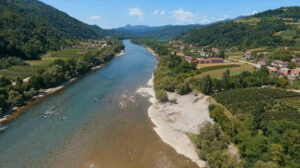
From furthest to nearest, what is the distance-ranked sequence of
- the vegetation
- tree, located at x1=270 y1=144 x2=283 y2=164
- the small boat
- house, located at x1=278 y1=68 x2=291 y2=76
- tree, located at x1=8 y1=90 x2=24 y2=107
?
house, located at x1=278 y1=68 x2=291 y2=76 < tree, located at x1=8 y1=90 x2=24 y2=107 < the small boat < the vegetation < tree, located at x1=270 y1=144 x2=283 y2=164

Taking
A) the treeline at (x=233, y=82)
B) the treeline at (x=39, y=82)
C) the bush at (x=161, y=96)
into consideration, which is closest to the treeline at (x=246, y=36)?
the treeline at (x=233, y=82)

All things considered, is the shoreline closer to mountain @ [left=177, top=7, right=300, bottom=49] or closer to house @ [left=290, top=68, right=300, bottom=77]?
house @ [left=290, top=68, right=300, bottom=77]

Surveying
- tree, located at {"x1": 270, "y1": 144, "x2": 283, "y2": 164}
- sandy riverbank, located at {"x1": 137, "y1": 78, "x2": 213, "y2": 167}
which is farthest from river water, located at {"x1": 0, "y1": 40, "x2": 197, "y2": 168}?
tree, located at {"x1": 270, "y1": 144, "x2": 283, "y2": 164}

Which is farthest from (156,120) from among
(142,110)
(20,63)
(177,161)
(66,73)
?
(20,63)

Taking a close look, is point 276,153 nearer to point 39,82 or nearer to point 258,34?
point 39,82

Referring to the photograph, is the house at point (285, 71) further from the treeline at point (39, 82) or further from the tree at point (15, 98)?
the tree at point (15, 98)

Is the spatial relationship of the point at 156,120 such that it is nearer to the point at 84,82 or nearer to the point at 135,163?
the point at 135,163

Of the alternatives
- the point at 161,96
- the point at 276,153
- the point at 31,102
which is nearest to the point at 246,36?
the point at 161,96
